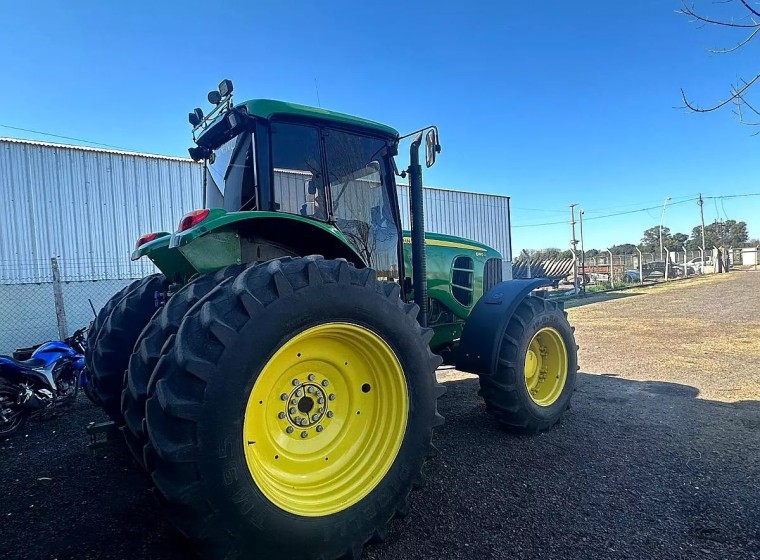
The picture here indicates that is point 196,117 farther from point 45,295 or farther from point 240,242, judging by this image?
point 45,295

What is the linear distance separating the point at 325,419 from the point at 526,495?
144 centimetres

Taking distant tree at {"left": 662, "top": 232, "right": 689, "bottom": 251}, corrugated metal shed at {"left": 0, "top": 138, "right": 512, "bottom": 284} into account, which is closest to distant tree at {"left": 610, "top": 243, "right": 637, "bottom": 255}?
distant tree at {"left": 662, "top": 232, "right": 689, "bottom": 251}

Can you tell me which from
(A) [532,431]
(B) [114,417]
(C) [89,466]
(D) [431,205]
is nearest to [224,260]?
(B) [114,417]

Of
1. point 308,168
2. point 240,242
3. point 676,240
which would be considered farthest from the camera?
point 676,240

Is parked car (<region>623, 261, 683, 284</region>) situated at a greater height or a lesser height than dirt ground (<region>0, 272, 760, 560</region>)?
greater

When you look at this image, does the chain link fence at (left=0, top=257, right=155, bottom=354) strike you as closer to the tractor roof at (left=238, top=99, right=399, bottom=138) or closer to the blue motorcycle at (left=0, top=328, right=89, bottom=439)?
the blue motorcycle at (left=0, top=328, right=89, bottom=439)

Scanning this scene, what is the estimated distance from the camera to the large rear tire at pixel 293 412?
6.40 feet

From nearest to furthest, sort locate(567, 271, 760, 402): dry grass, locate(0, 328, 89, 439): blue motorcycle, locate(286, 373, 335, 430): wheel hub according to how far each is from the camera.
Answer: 1. locate(286, 373, 335, 430): wheel hub
2. locate(0, 328, 89, 439): blue motorcycle
3. locate(567, 271, 760, 402): dry grass

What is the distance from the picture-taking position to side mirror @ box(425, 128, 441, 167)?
143 inches

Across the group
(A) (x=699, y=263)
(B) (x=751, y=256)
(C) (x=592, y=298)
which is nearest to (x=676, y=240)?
(B) (x=751, y=256)

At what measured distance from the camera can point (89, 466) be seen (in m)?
3.69

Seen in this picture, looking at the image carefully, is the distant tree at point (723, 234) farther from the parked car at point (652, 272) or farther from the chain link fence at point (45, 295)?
the chain link fence at point (45, 295)

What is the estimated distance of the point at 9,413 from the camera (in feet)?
15.4

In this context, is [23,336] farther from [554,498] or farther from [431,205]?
[431,205]
